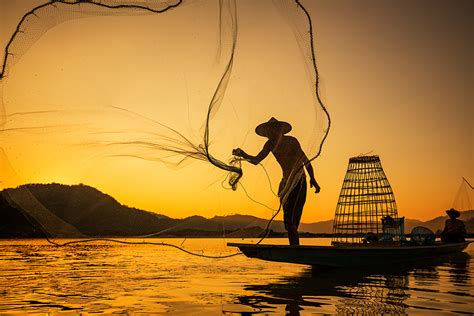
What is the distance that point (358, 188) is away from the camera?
16.1 metres

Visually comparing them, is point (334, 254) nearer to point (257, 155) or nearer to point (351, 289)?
point (351, 289)

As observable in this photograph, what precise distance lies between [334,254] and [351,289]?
2276 millimetres

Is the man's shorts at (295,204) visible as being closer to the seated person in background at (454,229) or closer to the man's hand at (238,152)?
the man's hand at (238,152)

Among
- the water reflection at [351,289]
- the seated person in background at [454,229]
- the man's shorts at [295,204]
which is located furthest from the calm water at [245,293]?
the seated person in background at [454,229]

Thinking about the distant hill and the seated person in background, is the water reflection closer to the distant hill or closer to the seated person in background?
the distant hill

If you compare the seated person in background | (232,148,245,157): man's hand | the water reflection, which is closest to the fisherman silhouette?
(232,148,245,157): man's hand

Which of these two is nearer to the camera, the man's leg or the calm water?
the calm water

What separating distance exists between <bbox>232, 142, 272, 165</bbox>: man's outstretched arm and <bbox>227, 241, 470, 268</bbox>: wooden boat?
199 cm

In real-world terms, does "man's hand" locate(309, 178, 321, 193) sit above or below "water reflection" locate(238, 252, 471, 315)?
above

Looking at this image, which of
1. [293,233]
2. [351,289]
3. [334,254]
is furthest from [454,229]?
[351,289]

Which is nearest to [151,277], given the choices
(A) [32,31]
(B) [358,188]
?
(A) [32,31]

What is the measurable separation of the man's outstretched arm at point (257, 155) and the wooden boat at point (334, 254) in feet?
6.54

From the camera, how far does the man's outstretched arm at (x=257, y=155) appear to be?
8727 millimetres

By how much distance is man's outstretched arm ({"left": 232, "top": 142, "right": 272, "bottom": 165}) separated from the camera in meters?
8.73
